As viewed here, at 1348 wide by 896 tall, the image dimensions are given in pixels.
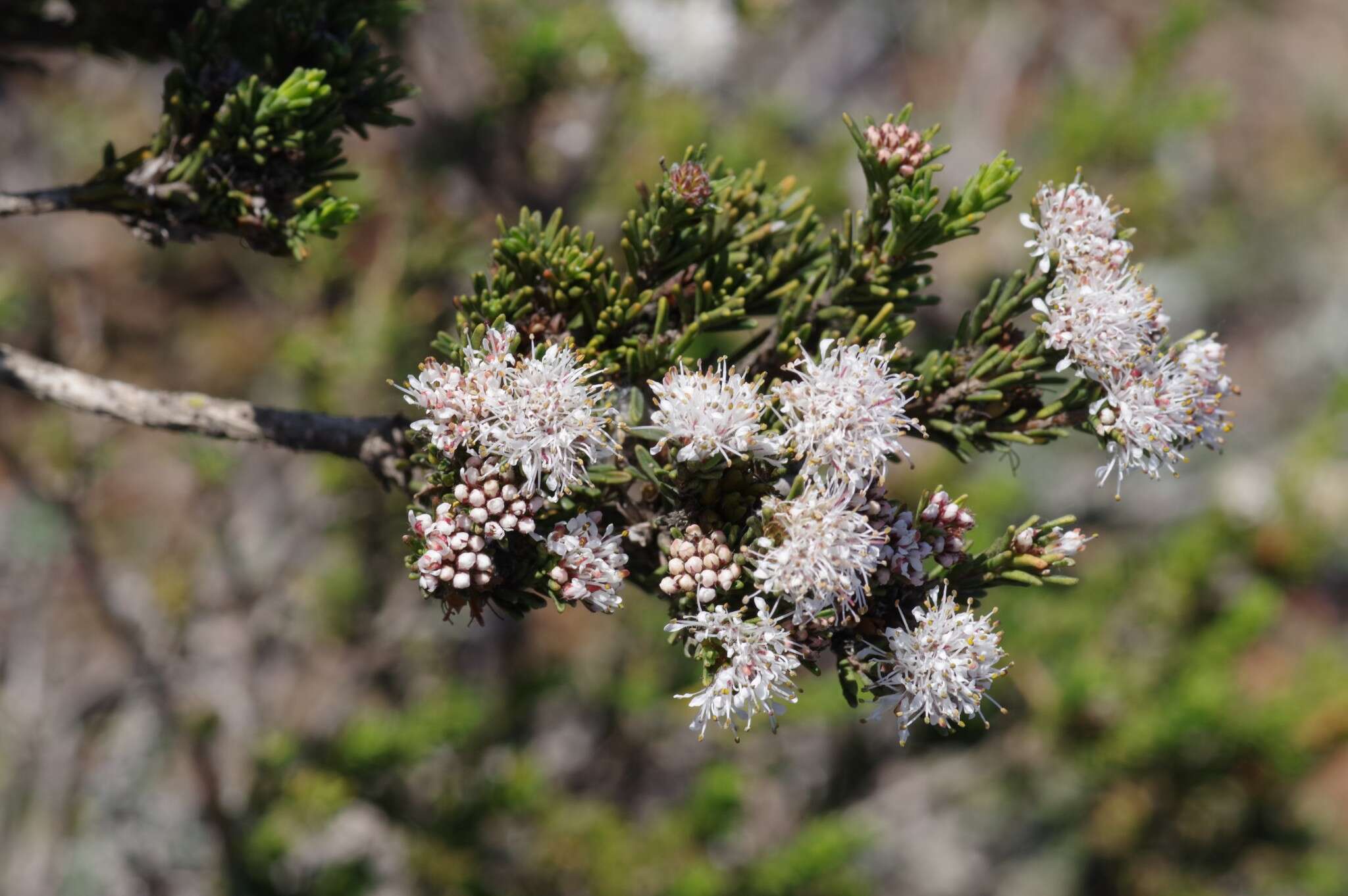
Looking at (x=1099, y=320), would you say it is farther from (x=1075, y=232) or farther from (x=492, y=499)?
(x=492, y=499)

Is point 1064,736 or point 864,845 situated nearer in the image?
point 864,845

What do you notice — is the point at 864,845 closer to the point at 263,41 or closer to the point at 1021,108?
the point at 263,41

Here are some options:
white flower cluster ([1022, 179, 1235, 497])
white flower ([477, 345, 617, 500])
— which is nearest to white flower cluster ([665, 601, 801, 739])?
white flower ([477, 345, 617, 500])

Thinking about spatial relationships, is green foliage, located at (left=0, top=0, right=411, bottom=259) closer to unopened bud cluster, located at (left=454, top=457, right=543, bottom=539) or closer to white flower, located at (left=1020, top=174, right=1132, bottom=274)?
unopened bud cluster, located at (left=454, top=457, right=543, bottom=539)

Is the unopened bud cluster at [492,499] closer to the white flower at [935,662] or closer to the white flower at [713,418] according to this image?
the white flower at [713,418]

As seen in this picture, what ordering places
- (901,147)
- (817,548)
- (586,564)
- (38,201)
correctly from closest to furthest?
(817,548), (586,564), (901,147), (38,201)

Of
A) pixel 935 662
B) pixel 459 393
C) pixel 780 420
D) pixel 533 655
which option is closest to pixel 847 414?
pixel 780 420

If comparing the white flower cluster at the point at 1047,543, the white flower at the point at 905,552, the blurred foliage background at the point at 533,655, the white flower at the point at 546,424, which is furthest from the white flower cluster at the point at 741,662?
the blurred foliage background at the point at 533,655

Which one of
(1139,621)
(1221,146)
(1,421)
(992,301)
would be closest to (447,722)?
(992,301)
